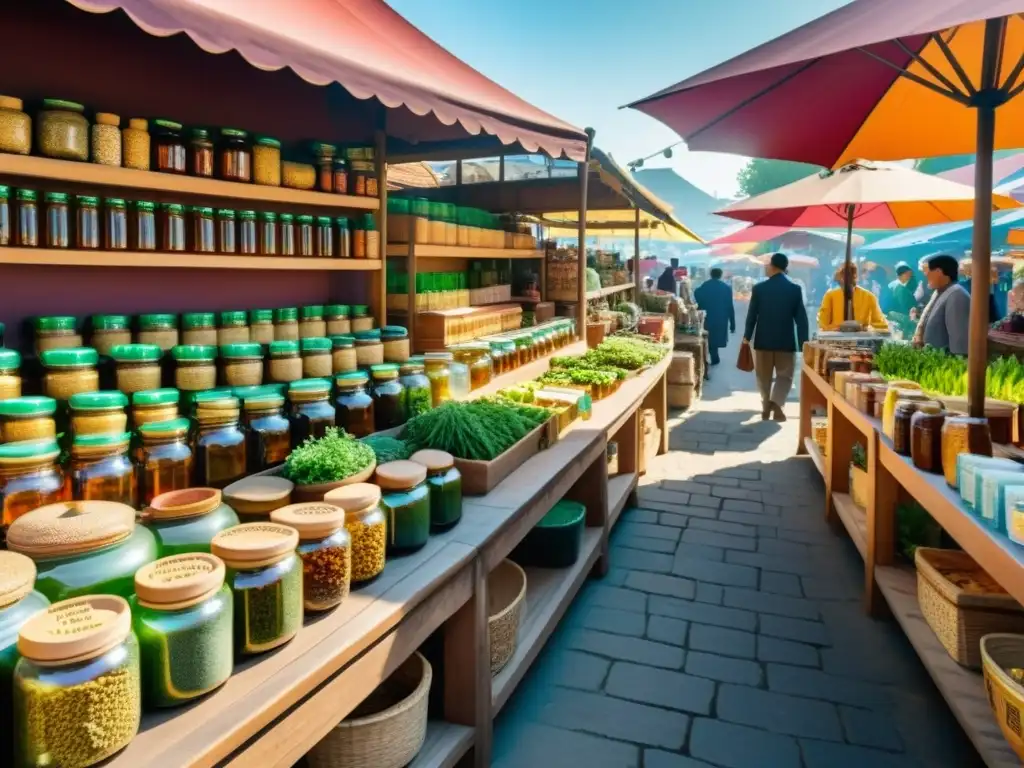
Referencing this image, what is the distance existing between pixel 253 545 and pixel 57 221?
3.82 feet

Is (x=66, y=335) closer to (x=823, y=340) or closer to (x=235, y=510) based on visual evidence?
(x=235, y=510)

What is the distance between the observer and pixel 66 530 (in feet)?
3.99

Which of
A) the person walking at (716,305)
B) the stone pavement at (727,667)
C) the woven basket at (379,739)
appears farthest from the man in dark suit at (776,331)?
the woven basket at (379,739)

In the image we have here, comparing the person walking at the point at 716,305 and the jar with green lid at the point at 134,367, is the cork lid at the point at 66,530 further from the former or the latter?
the person walking at the point at 716,305

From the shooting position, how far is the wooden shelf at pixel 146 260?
1811mm

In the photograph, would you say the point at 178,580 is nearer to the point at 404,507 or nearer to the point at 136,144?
the point at 404,507

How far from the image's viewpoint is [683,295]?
504 inches

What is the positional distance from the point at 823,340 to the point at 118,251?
17.0 ft

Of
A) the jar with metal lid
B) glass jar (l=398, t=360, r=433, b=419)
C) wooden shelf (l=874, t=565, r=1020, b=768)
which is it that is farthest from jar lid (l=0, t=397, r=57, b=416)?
wooden shelf (l=874, t=565, r=1020, b=768)

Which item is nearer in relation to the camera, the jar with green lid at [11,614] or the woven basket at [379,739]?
the jar with green lid at [11,614]

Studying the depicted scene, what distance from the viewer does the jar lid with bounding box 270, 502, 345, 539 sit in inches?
58.8

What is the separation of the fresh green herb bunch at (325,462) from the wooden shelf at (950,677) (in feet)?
5.99

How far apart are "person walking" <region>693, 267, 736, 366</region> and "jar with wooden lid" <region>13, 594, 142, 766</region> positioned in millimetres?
10584

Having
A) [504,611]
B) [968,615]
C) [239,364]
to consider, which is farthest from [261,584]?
[968,615]
